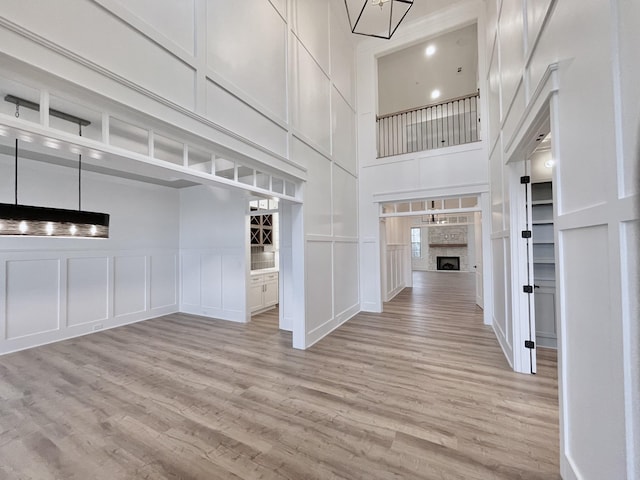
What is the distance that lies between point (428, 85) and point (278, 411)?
8416 millimetres

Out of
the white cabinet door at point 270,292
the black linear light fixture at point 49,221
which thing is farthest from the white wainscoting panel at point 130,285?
the white cabinet door at point 270,292

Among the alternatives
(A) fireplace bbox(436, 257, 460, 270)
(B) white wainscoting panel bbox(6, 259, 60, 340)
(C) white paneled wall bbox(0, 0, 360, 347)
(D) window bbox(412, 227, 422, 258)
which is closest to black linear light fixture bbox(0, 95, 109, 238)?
(C) white paneled wall bbox(0, 0, 360, 347)

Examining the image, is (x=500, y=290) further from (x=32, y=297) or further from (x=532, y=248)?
(x=32, y=297)

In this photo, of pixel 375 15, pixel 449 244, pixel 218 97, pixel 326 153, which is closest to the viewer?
pixel 218 97

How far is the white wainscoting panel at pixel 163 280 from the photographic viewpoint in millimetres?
5625

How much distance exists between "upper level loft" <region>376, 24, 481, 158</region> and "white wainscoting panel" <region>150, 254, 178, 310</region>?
532 centimetres

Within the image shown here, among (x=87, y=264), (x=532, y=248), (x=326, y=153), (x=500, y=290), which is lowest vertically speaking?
(x=500, y=290)

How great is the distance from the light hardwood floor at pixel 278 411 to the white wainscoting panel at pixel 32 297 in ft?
1.34

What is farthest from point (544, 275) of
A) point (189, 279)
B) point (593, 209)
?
point (189, 279)

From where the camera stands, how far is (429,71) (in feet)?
22.2

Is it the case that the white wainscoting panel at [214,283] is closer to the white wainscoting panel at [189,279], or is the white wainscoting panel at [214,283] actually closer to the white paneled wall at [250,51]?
the white wainscoting panel at [189,279]

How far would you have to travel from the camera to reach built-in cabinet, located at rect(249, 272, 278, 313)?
5.47 metres

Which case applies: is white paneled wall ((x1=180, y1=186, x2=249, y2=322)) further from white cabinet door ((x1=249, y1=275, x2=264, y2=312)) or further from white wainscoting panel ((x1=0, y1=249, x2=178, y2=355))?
white wainscoting panel ((x1=0, y1=249, x2=178, y2=355))

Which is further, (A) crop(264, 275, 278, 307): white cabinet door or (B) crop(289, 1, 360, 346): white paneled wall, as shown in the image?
(A) crop(264, 275, 278, 307): white cabinet door
